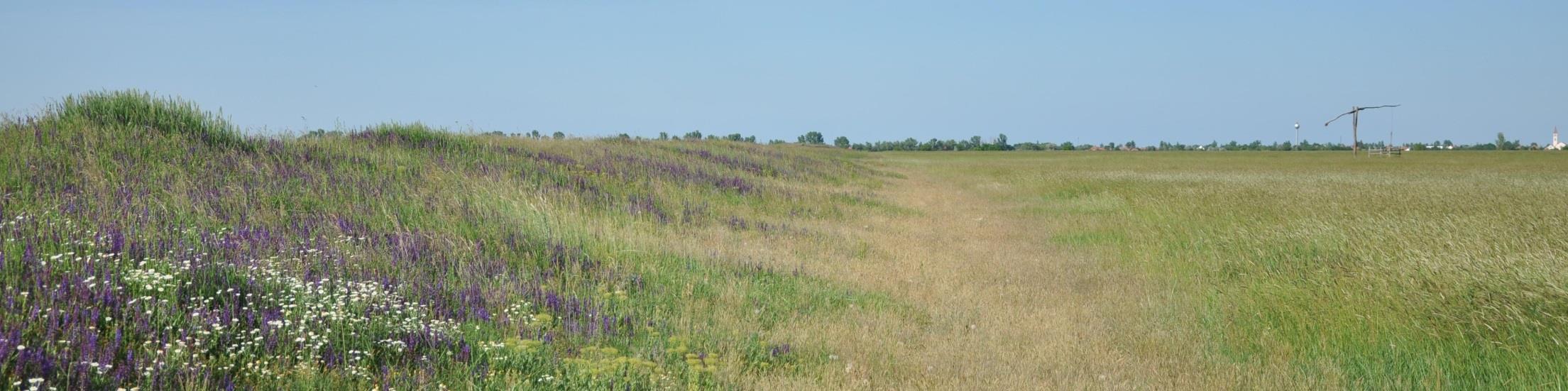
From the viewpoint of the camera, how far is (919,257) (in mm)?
10352

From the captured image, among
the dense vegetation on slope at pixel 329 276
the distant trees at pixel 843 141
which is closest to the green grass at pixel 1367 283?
the dense vegetation on slope at pixel 329 276

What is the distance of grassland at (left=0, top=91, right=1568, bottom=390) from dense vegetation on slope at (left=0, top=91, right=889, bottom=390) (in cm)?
3

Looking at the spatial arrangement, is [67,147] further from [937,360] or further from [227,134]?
[937,360]

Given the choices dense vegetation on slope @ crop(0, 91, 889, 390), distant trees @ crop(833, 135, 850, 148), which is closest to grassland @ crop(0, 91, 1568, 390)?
dense vegetation on slope @ crop(0, 91, 889, 390)

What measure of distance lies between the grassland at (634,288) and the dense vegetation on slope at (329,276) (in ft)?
0.09

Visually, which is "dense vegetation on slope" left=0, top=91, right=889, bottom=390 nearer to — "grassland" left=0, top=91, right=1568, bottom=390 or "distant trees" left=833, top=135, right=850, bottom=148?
"grassland" left=0, top=91, right=1568, bottom=390

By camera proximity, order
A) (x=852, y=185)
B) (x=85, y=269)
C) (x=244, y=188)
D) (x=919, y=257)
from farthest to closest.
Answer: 1. (x=852, y=185)
2. (x=919, y=257)
3. (x=244, y=188)
4. (x=85, y=269)

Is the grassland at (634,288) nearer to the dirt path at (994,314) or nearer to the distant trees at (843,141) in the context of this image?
the dirt path at (994,314)

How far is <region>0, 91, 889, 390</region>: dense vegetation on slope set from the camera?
165 inches

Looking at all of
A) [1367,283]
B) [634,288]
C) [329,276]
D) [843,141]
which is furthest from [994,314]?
[843,141]

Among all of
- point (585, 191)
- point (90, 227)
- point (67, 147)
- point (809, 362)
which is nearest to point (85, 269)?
point (90, 227)

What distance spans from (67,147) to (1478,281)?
493 inches

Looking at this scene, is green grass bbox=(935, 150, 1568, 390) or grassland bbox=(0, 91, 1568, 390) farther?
green grass bbox=(935, 150, 1568, 390)

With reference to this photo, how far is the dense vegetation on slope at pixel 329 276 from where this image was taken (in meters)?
4.20
